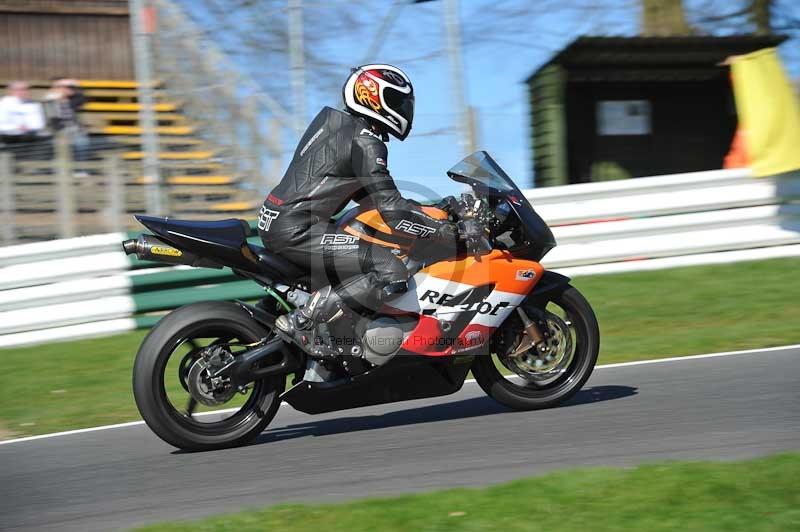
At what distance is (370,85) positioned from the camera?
5.86m

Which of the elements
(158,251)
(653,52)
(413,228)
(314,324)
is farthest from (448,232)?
(653,52)

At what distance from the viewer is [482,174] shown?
618 centimetres

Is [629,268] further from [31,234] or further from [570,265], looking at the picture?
[31,234]

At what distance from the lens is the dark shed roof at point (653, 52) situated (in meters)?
15.0

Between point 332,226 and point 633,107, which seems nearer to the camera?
point 332,226

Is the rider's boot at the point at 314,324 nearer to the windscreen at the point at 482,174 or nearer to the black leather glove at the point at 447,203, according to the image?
the black leather glove at the point at 447,203

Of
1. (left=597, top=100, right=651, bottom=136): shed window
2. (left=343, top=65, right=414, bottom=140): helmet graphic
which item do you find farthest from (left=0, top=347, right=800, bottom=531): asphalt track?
(left=597, top=100, right=651, bottom=136): shed window

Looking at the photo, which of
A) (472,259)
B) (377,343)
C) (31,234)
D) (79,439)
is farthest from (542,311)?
(31,234)

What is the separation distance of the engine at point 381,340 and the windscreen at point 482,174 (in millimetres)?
925

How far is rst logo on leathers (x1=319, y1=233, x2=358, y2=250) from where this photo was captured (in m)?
5.91

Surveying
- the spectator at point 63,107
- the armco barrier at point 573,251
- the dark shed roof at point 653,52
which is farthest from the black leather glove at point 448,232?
the spectator at point 63,107

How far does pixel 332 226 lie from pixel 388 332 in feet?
2.15

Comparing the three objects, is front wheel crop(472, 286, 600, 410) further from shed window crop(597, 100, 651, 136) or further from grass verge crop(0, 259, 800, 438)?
shed window crop(597, 100, 651, 136)

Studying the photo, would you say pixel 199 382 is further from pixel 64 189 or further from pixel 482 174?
pixel 64 189
